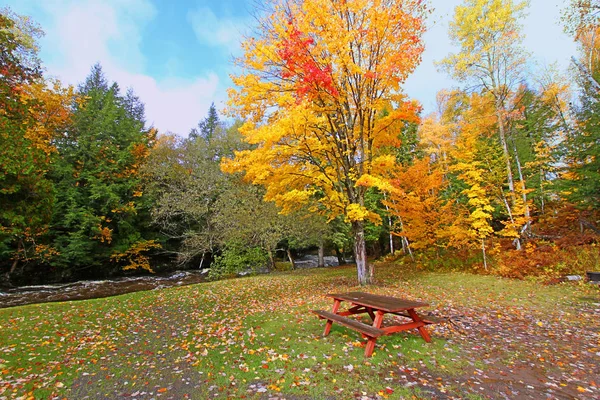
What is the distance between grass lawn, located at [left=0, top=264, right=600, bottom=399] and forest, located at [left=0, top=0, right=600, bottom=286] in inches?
152

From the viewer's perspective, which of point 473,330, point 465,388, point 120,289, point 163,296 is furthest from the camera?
point 120,289

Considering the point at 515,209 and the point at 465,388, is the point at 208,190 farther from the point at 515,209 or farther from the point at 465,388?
the point at 465,388

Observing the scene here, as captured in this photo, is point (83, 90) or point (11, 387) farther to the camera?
point (83, 90)

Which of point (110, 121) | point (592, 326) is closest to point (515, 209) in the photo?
point (592, 326)

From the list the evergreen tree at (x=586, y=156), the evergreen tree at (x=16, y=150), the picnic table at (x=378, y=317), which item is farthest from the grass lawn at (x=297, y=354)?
the evergreen tree at (x=586, y=156)

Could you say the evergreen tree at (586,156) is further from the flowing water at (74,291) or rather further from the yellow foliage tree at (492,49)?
the flowing water at (74,291)

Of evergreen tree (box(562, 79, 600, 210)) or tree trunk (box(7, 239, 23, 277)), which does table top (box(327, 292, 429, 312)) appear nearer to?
evergreen tree (box(562, 79, 600, 210))

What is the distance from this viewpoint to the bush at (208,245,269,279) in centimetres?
1811

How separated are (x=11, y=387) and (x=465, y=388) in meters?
5.79

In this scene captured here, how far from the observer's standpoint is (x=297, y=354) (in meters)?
4.50

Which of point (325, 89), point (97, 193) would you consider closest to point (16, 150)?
point (325, 89)

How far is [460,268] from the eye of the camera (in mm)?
14156

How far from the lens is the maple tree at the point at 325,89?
8.41 metres

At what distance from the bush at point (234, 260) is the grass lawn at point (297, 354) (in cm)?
983
